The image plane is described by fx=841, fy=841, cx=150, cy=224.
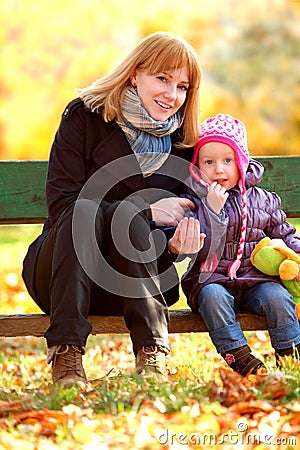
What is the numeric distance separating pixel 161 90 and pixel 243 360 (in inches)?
45.4

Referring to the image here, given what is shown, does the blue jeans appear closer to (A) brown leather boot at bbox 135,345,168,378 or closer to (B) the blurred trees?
(A) brown leather boot at bbox 135,345,168,378

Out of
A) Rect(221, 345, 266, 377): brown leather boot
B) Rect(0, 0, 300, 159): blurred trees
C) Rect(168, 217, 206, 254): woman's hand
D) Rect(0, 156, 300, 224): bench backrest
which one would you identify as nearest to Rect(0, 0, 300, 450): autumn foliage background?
Rect(0, 0, 300, 159): blurred trees

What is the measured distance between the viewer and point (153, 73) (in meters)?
3.48

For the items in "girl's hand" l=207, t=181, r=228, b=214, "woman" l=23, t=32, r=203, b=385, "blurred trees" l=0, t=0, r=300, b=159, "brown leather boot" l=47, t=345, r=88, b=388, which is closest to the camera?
"brown leather boot" l=47, t=345, r=88, b=388

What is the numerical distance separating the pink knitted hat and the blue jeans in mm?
134

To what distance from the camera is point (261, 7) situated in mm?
16656

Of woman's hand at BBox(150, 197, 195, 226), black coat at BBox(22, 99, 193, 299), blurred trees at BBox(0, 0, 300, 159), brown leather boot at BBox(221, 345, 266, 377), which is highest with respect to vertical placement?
blurred trees at BBox(0, 0, 300, 159)

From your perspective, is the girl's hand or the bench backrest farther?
the bench backrest

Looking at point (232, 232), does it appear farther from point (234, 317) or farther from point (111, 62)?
point (111, 62)

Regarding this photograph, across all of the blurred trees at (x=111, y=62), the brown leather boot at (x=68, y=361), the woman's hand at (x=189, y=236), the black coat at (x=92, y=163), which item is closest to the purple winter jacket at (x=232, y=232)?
the woman's hand at (x=189, y=236)

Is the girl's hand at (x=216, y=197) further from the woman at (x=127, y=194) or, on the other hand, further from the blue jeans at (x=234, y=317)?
the blue jeans at (x=234, y=317)

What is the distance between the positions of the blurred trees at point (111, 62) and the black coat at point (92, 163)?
7.99m

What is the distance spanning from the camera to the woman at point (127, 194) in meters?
3.09

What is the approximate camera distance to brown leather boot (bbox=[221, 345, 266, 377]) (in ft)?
11.0
